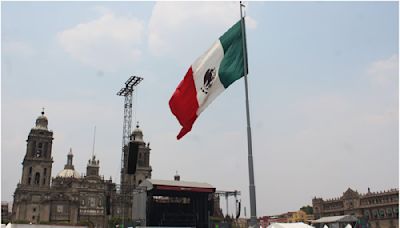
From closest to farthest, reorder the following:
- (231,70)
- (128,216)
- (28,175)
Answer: (231,70) < (28,175) < (128,216)

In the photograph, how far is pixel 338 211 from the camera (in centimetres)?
9338

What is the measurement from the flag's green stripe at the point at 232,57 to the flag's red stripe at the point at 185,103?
4.21ft

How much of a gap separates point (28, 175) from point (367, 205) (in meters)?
75.2

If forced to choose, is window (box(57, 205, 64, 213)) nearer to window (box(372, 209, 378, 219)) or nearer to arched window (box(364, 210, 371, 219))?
arched window (box(364, 210, 371, 219))

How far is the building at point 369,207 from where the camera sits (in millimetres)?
81750

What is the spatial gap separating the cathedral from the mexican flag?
6557cm

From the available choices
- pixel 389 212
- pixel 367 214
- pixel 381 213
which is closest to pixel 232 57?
pixel 389 212

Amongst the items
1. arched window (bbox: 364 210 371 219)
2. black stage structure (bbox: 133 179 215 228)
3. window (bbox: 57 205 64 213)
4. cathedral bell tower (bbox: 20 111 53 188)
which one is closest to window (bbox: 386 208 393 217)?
arched window (bbox: 364 210 371 219)

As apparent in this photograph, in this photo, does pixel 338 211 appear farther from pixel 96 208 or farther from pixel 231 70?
pixel 231 70

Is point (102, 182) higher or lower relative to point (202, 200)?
higher

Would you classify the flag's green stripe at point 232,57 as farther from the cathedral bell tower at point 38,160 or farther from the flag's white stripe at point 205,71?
the cathedral bell tower at point 38,160

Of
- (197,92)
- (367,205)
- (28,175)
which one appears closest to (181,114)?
(197,92)

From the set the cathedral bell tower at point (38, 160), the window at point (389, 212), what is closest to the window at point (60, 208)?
the cathedral bell tower at point (38, 160)

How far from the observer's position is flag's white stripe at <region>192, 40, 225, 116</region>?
41.0ft
